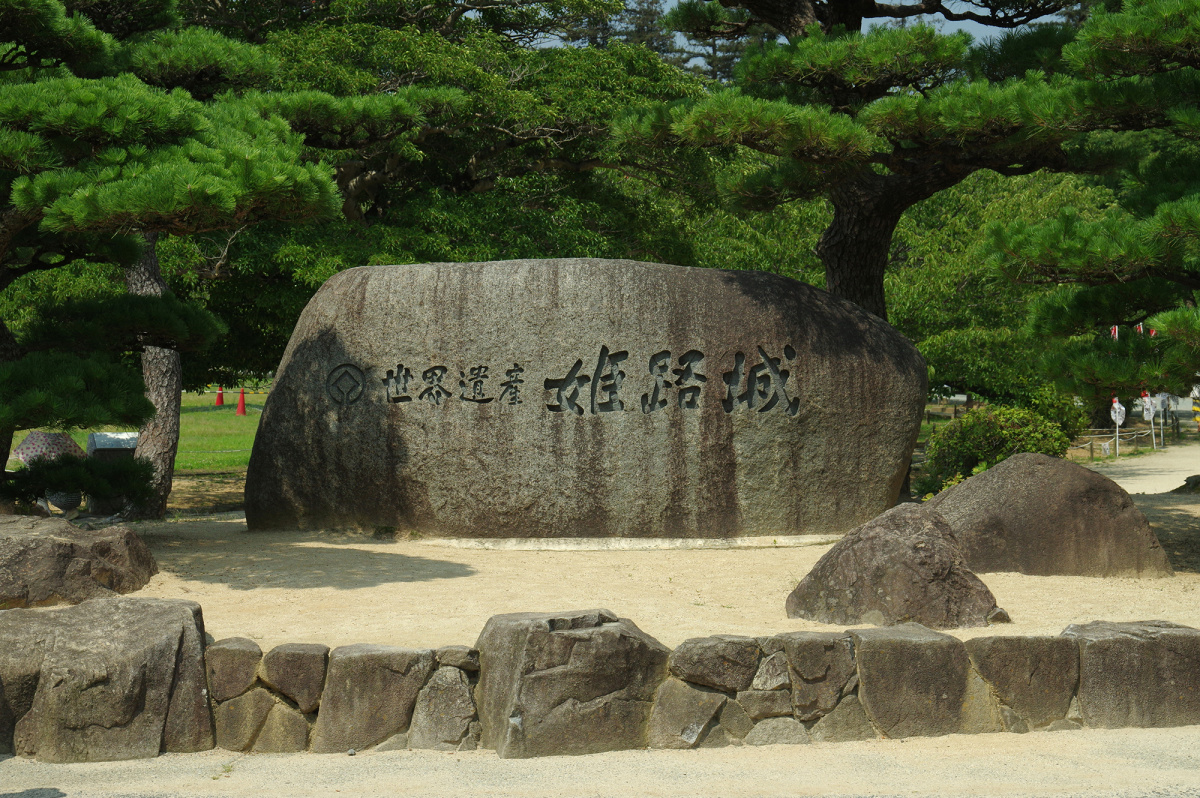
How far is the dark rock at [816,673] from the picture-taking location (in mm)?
4012

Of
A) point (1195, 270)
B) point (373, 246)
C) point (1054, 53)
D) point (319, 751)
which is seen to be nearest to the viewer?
point (319, 751)

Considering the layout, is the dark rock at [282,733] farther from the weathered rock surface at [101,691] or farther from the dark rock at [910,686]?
the dark rock at [910,686]

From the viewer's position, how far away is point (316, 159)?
10805 mm

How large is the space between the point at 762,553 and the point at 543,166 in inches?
266

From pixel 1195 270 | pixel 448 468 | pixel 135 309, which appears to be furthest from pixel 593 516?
pixel 1195 270

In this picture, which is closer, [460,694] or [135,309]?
[460,694]

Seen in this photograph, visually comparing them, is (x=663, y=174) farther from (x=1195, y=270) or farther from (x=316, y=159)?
(x=1195, y=270)

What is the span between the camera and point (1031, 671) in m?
4.09

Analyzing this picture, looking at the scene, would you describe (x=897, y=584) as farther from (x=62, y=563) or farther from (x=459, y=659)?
(x=62, y=563)

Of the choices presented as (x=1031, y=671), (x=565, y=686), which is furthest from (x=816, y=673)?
(x=565, y=686)

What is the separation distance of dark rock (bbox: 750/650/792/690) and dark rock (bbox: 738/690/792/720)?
0.07 feet

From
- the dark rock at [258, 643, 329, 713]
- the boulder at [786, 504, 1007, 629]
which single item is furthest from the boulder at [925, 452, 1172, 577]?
the dark rock at [258, 643, 329, 713]

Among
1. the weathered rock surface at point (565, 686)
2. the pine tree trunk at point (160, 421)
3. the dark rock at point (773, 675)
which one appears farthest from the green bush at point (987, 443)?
the pine tree trunk at point (160, 421)

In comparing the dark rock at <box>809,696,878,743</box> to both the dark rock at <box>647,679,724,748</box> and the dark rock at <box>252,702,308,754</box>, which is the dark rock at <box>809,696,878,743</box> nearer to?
the dark rock at <box>647,679,724,748</box>
